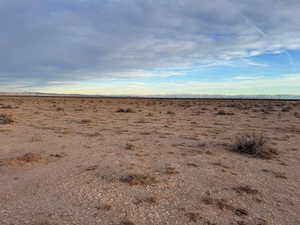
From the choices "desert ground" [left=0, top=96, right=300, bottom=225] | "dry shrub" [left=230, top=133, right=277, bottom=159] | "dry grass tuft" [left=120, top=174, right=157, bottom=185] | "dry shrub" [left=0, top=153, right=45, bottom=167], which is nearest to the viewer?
"desert ground" [left=0, top=96, right=300, bottom=225]

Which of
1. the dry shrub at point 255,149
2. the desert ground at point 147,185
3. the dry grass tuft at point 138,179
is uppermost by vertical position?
the dry shrub at point 255,149

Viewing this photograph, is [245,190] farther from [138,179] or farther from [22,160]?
[22,160]

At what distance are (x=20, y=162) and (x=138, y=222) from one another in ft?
17.0

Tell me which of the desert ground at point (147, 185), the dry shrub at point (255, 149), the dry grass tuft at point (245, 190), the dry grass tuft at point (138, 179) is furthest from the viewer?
the dry shrub at point (255, 149)

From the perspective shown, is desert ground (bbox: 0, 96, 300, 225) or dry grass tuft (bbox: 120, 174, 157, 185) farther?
dry grass tuft (bbox: 120, 174, 157, 185)

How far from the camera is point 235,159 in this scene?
8.16 m

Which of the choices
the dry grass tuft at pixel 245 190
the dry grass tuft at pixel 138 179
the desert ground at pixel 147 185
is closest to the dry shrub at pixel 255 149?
the desert ground at pixel 147 185

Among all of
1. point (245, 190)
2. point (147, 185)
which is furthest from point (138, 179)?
point (245, 190)

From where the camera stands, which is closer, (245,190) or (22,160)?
(245,190)

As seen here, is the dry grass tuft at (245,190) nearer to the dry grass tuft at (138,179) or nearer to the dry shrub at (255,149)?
the dry grass tuft at (138,179)

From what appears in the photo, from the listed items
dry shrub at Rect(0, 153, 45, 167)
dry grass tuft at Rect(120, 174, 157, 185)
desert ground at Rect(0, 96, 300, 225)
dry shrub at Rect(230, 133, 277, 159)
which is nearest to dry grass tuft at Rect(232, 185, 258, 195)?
desert ground at Rect(0, 96, 300, 225)

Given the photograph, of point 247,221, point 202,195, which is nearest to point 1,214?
point 202,195

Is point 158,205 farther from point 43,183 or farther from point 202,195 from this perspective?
point 43,183

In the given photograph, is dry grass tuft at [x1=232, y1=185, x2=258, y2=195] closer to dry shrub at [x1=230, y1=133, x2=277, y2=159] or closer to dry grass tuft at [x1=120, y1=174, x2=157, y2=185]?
dry grass tuft at [x1=120, y1=174, x2=157, y2=185]
